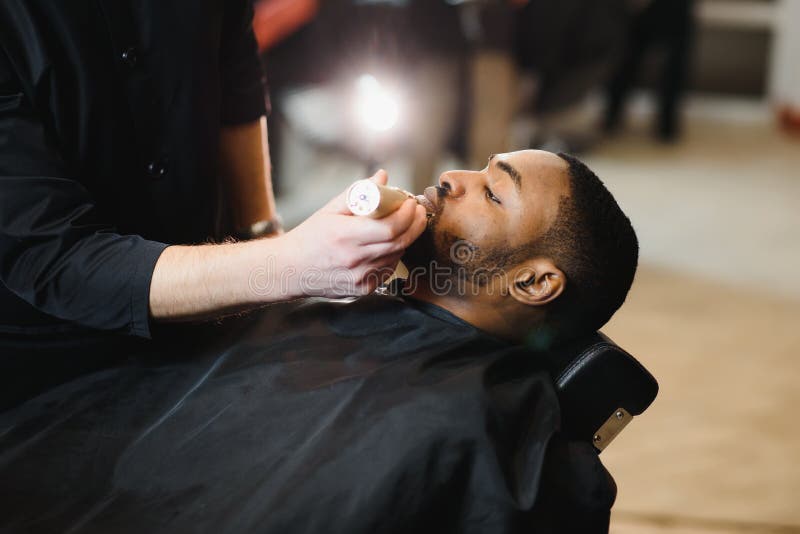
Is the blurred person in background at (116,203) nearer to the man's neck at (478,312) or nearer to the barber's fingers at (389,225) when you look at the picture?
the barber's fingers at (389,225)

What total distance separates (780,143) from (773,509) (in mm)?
3286

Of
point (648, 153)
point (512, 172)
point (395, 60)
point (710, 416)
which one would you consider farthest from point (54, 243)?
point (648, 153)

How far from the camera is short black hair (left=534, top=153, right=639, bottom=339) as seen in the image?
3.97 ft

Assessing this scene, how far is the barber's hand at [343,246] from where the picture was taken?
0.96m

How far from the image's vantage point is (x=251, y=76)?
135 centimetres

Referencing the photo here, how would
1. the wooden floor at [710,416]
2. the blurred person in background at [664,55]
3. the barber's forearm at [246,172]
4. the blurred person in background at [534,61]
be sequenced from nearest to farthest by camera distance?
the barber's forearm at [246,172]
the wooden floor at [710,416]
the blurred person in background at [534,61]
the blurred person in background at [664,55]

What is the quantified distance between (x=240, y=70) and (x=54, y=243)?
46 cm

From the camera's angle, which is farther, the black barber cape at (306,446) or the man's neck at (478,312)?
the man's neck at (478,312)

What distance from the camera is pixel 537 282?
1227mm

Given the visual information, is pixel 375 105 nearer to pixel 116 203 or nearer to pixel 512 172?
A: pixel 512 172

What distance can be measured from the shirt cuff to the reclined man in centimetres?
16

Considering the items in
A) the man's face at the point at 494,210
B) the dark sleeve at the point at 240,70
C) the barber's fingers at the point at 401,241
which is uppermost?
the dark sleeve at the point at 240,70

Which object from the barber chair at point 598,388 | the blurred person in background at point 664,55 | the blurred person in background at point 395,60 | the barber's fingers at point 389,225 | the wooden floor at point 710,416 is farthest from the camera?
the blurred person in background at point 664,55

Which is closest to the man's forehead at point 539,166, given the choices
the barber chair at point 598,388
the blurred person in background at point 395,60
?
the barber chair at point 598,388
